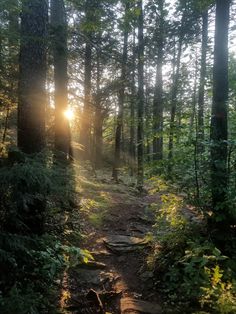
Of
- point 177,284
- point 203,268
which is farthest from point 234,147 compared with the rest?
point 177,284

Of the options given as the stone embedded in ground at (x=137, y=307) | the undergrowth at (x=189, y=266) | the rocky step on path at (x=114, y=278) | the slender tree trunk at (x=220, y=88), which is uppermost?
the slender tree trunk at (x=220, y=88)

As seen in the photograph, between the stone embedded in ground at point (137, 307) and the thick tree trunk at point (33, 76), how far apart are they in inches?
123

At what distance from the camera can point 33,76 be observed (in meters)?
6.07

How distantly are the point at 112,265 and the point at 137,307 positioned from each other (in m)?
1.61

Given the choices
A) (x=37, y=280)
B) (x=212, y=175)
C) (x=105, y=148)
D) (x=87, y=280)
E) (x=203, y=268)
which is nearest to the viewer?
(x=37, y=280)

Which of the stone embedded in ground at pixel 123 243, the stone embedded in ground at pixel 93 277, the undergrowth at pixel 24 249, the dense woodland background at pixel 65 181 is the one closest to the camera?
the undergrowth at pixel 24 249

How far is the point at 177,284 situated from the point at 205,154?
244 cm

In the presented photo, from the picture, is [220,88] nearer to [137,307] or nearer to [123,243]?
[123,243]

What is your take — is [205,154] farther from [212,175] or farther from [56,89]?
[56,89]

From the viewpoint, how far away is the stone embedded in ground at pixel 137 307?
4.57m

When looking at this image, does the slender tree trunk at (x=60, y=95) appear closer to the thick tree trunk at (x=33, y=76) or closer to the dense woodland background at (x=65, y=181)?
the dense woodland background at (x=65, y=181)

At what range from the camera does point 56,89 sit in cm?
1123

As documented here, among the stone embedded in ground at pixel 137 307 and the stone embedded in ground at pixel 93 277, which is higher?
the stone embedded in ground at pixel 93 277

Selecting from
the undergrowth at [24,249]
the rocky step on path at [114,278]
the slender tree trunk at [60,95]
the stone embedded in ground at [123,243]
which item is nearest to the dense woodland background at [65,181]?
the undergrowth at [24,249]
